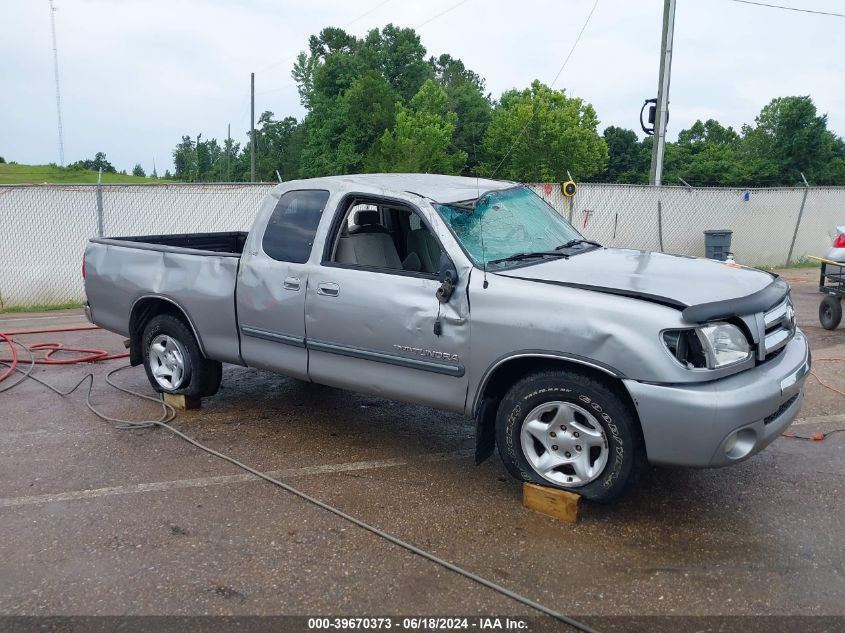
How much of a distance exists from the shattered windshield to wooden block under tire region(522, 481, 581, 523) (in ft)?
4.27

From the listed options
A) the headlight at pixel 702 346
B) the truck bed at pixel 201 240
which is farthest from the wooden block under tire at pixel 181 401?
the headlight at pixel 702 346

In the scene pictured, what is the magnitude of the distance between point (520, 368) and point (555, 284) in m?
0.52

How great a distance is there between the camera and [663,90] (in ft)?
57.3

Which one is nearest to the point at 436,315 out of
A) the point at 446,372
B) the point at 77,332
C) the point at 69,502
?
the point at 446,372

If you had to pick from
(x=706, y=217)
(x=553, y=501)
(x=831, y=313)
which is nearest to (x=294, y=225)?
(x=553, y=501)

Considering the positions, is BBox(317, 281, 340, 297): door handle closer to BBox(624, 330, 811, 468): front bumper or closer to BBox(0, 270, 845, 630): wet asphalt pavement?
BBox(0, 270, 845, 630): wet asphalt pavement

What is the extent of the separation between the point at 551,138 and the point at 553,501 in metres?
53.4

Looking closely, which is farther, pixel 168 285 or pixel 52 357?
pixel 52 357

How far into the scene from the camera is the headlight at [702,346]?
3637 millimetres

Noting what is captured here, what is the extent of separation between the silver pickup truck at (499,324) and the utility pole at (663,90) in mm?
13234

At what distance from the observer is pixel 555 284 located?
4035 millimetres

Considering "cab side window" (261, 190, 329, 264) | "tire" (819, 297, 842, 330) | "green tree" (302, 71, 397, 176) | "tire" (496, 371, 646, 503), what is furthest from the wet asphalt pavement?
"green tree" (302, 71, 397, 176)

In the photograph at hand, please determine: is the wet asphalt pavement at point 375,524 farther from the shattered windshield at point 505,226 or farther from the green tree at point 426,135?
the green tree at point 426,135

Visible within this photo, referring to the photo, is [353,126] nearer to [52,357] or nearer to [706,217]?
[706,217]
